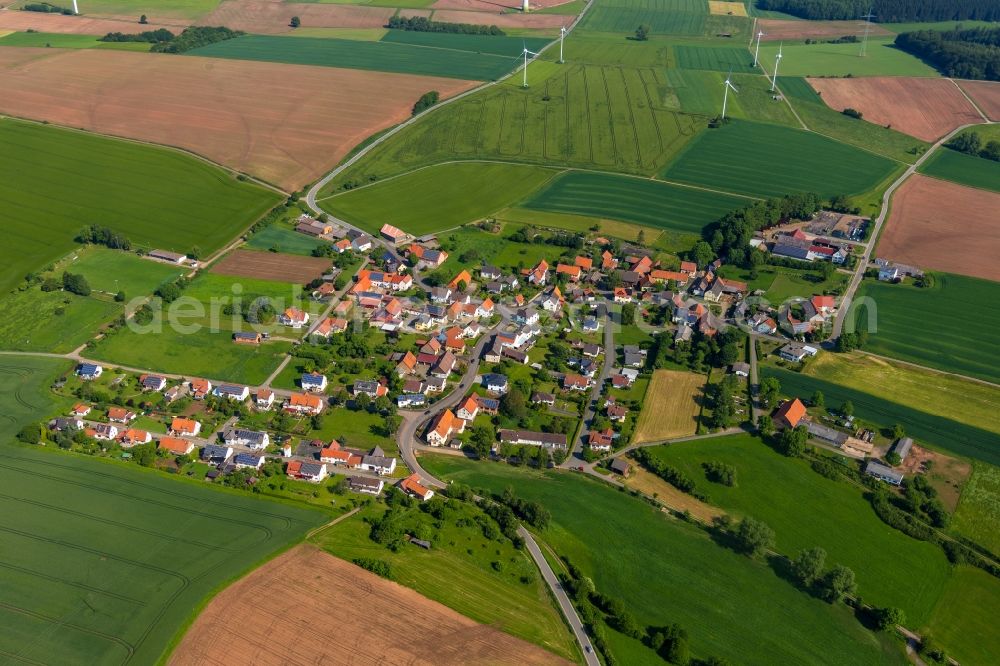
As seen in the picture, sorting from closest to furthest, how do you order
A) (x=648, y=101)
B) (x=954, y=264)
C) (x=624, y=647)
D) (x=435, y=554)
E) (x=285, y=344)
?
(x=624, y=647)
(x=435, y=554)
(x=285, y=344)
(x=954, y=264)
(x=648, y=101)

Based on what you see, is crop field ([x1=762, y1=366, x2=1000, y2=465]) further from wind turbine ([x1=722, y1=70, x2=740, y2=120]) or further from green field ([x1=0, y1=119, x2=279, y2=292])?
wind turbine ([x1=722, y1=70, x2=740, y2=120])

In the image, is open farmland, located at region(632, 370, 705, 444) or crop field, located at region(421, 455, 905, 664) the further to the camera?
open farmland, located at region(632, 370, 705, 444)

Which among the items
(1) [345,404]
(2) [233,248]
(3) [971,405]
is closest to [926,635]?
(3) [971,405]

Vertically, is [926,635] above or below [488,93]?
below

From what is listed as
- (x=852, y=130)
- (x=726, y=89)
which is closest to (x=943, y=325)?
(x=852, y=130)

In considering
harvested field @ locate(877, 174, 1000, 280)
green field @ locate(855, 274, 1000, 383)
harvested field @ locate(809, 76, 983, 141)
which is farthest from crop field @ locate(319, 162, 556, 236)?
harvested field @ locate(809, 76, 983, 141)

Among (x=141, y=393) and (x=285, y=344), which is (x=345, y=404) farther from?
(x=141, y=393)
